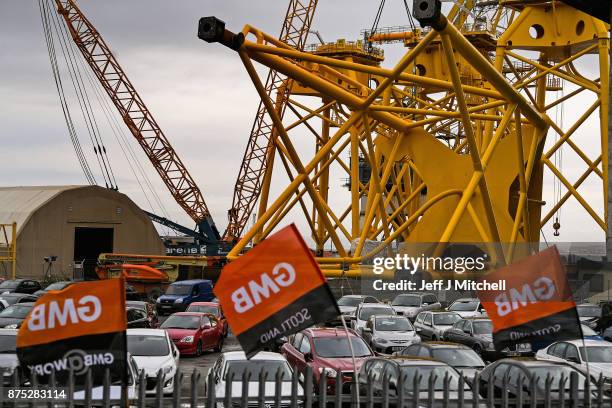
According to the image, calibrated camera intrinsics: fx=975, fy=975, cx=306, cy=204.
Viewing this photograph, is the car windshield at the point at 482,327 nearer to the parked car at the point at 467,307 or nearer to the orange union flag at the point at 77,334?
the parked car at the point at 467,307

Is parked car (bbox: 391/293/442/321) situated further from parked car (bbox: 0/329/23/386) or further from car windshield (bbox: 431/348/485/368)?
parked car (bbox: 0/329/23/386)

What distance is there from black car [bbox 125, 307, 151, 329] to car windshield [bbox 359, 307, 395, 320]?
7.39 metres

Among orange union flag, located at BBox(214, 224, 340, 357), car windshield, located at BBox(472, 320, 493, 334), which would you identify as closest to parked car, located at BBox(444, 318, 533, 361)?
car windshield, located at BBox(472, 320, 493, 334)

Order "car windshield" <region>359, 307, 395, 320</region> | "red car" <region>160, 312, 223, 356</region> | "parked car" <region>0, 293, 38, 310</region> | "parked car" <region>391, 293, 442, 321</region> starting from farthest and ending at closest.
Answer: "parked car" <region>391, 293, 442, 321</region>, "parked car" <region>0, 293, 38, 310</region>, "car windshield" <region>359, 307, 395, 320</region>, "red car" <region>160, 312, 223, 356</region>

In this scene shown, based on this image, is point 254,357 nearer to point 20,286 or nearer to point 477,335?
point 477,335

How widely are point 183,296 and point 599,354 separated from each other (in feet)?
84.5

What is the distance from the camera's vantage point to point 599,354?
21.9 metres

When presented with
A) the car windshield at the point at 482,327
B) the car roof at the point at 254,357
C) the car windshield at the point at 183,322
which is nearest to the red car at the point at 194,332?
the car windshield at the point at 183,322

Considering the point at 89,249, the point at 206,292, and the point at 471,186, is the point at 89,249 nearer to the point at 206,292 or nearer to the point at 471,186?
the point at 206,292

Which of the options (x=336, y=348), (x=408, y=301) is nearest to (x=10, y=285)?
(x=408, y=301)

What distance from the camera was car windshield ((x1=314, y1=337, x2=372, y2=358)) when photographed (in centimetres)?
2120

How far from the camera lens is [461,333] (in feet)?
94.8

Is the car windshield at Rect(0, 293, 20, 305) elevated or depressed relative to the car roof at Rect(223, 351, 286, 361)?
elevated

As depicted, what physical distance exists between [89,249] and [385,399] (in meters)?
67.9
